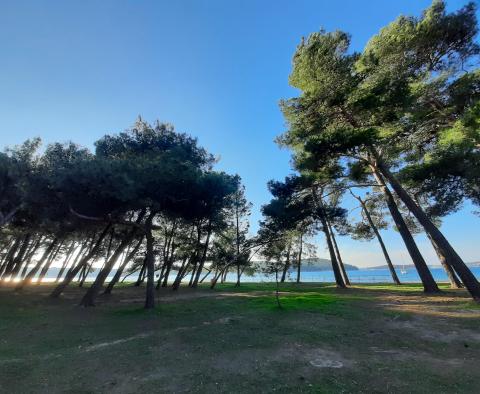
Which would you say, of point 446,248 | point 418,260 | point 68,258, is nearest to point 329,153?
point 446,248

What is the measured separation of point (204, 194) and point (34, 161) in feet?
35.1

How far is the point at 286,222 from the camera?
53.2 feet

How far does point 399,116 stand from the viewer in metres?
13.9

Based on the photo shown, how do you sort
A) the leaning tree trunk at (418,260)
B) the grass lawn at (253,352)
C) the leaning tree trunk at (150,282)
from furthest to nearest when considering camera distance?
the leaning tree trunk at (418,260) → the leaning tree trunk at (150,282) → the grass lawn at (253,352)

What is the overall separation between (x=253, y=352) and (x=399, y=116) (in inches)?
526

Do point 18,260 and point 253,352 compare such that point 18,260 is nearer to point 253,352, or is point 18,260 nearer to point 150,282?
point 150,282

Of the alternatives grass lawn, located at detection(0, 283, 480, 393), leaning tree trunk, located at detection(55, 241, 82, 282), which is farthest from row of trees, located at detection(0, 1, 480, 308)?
leaning tree trunk, located at detection(55, 241, 82, 282)

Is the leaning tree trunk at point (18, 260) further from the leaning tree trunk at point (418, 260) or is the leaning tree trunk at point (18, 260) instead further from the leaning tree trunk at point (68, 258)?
the leaning tree trunk at point (418, 260)

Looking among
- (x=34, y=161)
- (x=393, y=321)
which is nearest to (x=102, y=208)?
(x=34, y=161)

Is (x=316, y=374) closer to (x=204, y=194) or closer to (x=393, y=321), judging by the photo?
(x=393, y=321)

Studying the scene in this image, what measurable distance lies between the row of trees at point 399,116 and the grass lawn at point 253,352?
234 inches

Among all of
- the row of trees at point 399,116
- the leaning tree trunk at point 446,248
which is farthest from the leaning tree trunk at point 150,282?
the leaning tree trunk at point 446,248

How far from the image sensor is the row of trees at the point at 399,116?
1272 cm

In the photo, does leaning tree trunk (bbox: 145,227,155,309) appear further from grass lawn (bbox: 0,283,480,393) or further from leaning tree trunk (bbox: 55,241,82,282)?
leaning tree trunk (bbox: 55,241,82,282)
